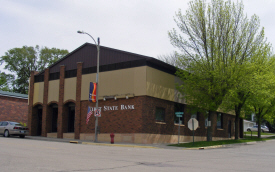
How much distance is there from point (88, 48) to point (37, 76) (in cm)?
835

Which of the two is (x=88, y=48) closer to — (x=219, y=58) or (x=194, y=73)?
(x=194, y=73)

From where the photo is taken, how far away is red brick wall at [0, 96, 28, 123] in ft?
134

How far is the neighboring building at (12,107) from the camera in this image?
41.0 meters

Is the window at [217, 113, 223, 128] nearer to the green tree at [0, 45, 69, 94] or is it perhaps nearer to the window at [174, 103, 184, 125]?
the window at [174, 103, 184, 125]

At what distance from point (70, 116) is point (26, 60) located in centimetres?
3743

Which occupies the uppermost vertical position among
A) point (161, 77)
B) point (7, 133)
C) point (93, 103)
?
point (161, 77)

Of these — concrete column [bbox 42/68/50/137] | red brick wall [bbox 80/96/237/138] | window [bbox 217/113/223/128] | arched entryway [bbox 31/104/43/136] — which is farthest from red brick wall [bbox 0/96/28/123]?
window [bbox 217/113/223/128]

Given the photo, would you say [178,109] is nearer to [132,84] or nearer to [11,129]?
[132,84]

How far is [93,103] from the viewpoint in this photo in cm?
3039

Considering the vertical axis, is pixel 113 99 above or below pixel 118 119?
above

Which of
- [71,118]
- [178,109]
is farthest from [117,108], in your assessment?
[71,118]

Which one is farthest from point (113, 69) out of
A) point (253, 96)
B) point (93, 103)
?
point (253, 96)

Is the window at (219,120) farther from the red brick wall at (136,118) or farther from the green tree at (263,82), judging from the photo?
the red brick wall at (136,118)

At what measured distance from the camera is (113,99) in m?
28.8
